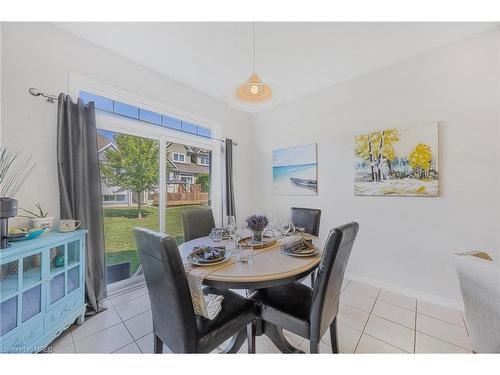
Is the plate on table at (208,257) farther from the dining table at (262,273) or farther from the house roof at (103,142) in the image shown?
the house roof at (103,142)

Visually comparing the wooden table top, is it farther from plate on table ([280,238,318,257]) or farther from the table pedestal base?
the table pedestal base

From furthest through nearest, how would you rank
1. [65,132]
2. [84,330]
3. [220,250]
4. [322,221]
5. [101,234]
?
[322,221] → [101,234] → [65,132] → [84,330] → [220,250]

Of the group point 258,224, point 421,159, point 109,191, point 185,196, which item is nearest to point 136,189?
point 109,191

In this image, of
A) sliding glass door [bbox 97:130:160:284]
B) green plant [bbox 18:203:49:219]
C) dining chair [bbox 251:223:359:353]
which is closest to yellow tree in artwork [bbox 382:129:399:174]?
dining chair [bbox 251:223:359:353]

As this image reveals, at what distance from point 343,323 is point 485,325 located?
3.63 feet

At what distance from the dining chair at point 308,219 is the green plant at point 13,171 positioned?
259 cm

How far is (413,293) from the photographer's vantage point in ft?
7.59

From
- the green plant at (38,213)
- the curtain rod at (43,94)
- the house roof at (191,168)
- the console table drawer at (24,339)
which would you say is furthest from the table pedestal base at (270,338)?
the curtain rod at (43,94)

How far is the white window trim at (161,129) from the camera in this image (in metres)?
2.18

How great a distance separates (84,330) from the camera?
176cm

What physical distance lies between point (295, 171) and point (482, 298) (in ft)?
8.40
